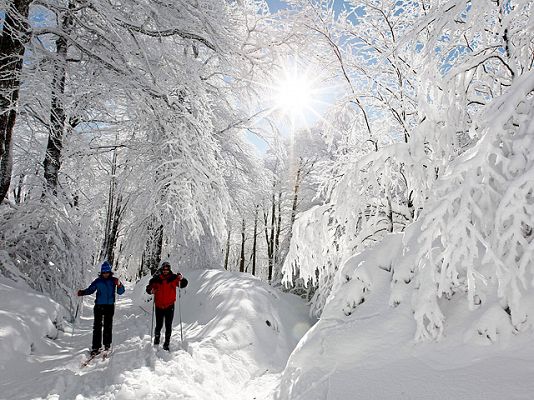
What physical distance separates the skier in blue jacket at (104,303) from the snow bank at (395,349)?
4.04 m

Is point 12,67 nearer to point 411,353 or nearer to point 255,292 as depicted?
point 411,353

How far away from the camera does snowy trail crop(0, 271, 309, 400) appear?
491cm

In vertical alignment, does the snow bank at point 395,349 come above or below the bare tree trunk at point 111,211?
below

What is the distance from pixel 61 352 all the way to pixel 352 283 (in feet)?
18.5

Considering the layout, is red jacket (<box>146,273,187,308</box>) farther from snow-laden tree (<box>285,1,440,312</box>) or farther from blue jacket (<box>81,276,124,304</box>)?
snow-laden tree (<box>285,1,440,312</box>)

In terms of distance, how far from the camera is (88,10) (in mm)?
5543

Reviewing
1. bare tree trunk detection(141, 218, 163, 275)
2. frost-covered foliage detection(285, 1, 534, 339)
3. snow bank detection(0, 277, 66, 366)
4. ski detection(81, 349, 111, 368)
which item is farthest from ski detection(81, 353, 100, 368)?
bare tree trunk detection(141, 218, 163, 275)

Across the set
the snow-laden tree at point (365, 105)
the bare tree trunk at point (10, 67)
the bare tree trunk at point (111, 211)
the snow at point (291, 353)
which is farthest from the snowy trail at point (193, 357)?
the bare tree trunk at point (111, 211)

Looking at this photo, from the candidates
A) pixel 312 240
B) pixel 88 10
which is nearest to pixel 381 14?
pixel 312 240

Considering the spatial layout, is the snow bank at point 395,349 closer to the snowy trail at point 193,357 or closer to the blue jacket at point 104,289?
the snowy trail at point 193,357

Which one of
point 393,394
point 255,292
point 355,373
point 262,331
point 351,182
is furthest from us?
point 255,292

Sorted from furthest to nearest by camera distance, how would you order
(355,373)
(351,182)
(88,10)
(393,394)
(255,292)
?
(255,292), (88,10), (351,182), (355,373), (393,394)

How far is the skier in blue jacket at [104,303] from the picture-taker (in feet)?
22.1

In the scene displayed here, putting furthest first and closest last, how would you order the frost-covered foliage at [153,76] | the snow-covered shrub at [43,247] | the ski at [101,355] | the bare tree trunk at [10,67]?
the snow-covered shrub at [43,247], the ski at [101,355], the frost-covered foliage at [153,76], the bare tree trunk at [10,67]
